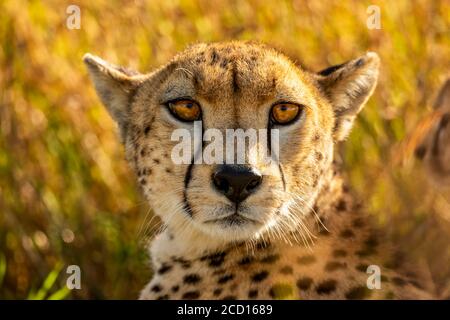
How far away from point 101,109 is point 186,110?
1634 mm

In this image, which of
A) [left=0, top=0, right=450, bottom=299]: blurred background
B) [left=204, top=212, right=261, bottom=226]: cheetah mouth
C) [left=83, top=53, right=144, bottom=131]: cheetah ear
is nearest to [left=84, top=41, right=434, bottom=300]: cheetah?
[left=204, top=212, right=261, bottom=226]: cheetah mouth

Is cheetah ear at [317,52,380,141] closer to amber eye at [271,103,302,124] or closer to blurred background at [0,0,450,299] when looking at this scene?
amber eye at [271,103,302,124]

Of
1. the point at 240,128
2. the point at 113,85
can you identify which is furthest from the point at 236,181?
the point at 113,85

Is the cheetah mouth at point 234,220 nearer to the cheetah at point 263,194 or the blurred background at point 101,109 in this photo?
the cheetah at point 263,194

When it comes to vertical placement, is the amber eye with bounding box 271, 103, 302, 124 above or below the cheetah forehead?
below

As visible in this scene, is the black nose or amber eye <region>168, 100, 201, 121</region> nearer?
the black nose

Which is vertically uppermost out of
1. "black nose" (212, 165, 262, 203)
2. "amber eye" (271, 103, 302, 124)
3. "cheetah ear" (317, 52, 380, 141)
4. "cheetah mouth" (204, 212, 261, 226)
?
"cheetah ear" (317, 52, 380, 141)

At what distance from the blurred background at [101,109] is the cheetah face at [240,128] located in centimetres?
94

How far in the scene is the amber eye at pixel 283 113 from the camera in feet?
10.6

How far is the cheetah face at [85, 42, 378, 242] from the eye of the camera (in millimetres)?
3043

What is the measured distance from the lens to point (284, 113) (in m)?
3.24
